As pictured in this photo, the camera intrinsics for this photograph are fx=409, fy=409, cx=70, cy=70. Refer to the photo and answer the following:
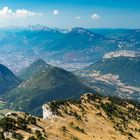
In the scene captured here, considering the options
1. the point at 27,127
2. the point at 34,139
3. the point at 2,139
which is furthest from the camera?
the point at 27,127

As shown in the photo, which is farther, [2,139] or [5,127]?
[5,127]

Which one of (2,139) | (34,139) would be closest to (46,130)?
(34,139)

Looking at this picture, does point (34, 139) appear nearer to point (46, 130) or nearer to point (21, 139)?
point (21, 139)

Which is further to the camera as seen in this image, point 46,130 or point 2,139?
point 46,130

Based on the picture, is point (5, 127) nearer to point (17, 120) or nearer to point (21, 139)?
point (21, 139)

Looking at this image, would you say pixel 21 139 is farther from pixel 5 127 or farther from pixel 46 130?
pixel 46 130

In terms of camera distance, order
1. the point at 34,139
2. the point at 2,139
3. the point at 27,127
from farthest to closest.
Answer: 1. the point at 27,127
2. the point at 34,139
3. the point at 2,139

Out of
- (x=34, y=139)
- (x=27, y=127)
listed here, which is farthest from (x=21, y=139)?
(x=27, y=127)
